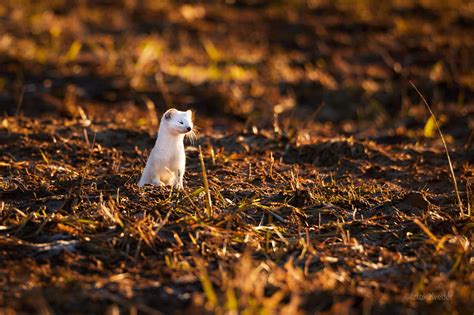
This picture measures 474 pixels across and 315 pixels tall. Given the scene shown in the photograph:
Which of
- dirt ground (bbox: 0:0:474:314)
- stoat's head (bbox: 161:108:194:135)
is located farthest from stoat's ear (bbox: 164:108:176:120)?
dirt ground (bbox: 0:0:474:314)

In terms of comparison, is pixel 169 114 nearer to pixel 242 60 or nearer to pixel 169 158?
pixel 169 158

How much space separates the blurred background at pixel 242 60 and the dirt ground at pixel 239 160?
0.04m

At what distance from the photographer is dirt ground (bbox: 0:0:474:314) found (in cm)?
343

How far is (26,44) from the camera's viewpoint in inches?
391

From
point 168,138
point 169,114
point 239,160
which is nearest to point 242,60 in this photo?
point 239,160

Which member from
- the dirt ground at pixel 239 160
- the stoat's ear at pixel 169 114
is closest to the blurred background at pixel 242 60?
the dirt ground at pixel 239 160

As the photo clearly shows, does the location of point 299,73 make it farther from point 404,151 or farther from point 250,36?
point 404,151

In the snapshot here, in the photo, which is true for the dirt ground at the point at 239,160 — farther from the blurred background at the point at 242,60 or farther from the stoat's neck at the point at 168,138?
the stoat's neck at the point at 168,138

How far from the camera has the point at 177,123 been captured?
5.27 meters

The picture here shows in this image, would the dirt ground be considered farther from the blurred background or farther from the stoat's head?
the stoat's head

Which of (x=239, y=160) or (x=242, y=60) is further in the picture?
(x=242, y=60)

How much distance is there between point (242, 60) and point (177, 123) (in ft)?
19.1

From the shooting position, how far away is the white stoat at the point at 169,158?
5152 mm

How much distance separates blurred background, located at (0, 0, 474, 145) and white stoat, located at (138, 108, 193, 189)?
198 centimetres
